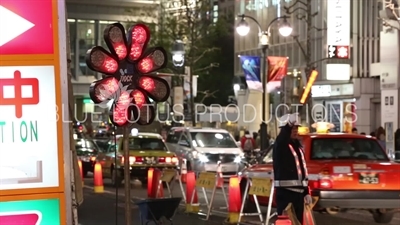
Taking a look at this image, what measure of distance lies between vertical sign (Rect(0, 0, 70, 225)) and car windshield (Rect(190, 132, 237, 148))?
72.1 feet

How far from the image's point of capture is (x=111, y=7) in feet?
223

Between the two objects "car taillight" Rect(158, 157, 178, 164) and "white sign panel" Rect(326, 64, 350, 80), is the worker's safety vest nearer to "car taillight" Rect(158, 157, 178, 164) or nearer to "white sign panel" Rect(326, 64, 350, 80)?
"car taillight" Rect(158, 157, 178, 164)

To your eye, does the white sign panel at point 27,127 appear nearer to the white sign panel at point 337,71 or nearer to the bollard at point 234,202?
the bollard at point 234,202

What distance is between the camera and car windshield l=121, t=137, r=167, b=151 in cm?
2382

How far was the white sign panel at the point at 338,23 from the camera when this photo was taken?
29.9 m

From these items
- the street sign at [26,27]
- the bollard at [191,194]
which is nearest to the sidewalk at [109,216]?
the bollard at [191,194]

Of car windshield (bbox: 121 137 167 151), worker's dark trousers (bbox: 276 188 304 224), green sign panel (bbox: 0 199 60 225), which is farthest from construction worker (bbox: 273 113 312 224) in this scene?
car windshield (bbox: 121 137 167 151)

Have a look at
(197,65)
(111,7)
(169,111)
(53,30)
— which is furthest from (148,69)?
(111,7)

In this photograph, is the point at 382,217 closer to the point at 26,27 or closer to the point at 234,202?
the point at 234,202

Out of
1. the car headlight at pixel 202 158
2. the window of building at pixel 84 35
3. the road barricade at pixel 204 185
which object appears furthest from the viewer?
the window of building at pixel 84 35

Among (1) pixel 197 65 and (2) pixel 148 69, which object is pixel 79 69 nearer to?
(1) pixel 197 65

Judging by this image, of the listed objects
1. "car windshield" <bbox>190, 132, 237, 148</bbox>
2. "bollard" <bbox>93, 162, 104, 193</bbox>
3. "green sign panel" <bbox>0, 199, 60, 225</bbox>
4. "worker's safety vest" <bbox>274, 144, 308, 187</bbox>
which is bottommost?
"bollard" <bbox>93, 162, 104, 193</bbox>

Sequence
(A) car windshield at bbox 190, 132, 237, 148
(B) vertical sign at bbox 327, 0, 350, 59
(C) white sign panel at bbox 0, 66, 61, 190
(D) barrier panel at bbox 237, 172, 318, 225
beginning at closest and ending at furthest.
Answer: (C) white sign panel at bbox 0, 66, 61, 190, (D) barrier panel at bbox 237, 172, 318, 225, (A) car windshield at bbox 190, 132, 237, 148, (B) vertical sign at bbox 327, 0, 350, 59

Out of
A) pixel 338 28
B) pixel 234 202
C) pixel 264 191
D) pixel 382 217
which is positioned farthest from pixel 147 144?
pixel 264 191
